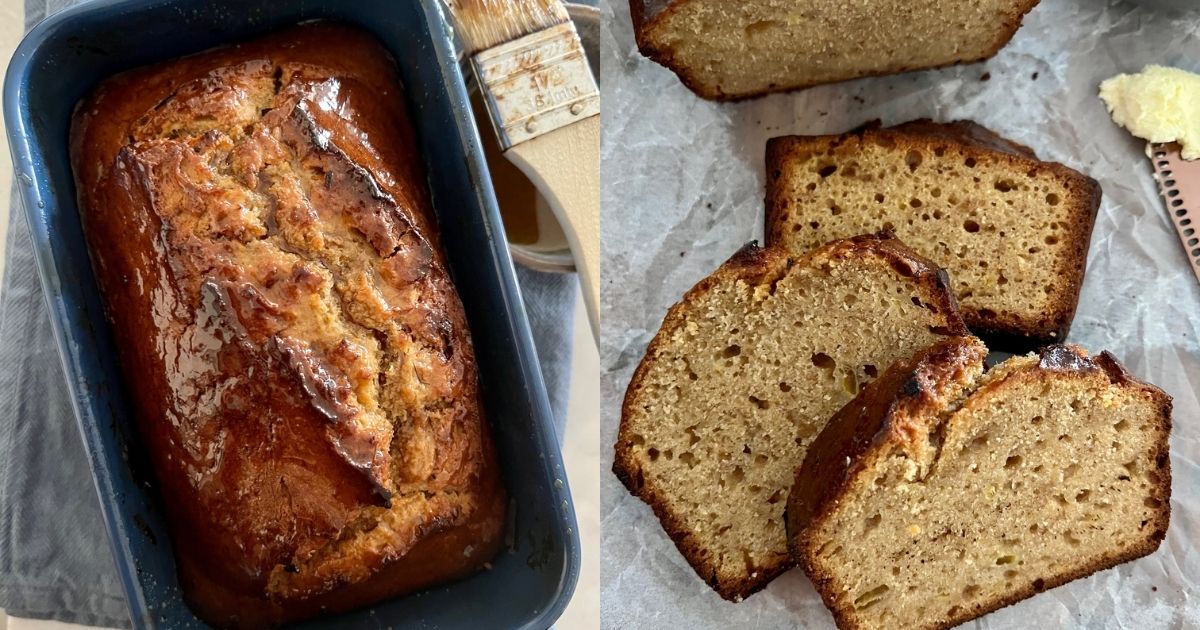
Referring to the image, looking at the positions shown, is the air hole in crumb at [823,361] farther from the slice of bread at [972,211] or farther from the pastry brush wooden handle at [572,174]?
the pastry brush wooden handle at [572,174]

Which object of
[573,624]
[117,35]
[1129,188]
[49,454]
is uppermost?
[117,35]

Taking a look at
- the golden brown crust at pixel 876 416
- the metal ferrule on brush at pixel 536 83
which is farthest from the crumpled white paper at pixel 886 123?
the golden brown crust at pixel 876 416

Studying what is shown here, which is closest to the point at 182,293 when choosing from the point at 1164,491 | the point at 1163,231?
the point at 1164,491

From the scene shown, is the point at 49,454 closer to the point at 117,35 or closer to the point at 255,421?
the point at 255,421

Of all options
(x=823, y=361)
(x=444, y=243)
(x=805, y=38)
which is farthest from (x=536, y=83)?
(x=823, y=361)

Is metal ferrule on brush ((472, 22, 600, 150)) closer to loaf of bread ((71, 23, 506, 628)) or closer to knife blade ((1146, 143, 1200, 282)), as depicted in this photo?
loaf of bread ((71, 23, 506, 628))
